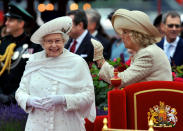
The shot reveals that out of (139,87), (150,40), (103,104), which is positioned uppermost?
(150,40)

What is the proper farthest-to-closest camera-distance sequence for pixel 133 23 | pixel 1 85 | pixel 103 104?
1. pixel 1 85
2. pixel 103 104
3. pixel 133 23

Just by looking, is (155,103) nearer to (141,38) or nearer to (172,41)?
(141,38)

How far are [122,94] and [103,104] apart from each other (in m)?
2.20

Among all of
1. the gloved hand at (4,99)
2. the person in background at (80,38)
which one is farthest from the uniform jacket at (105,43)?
the gloved hand at (4,99)

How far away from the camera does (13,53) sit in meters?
7.34

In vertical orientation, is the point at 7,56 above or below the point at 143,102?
above

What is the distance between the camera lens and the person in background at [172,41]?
7.65m

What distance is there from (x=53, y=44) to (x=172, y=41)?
10.7 ft

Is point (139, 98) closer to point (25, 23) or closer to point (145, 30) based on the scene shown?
point (145, 30)

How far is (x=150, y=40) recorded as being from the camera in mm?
4941

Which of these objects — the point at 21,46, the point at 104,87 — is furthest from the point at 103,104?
the point at 21,46

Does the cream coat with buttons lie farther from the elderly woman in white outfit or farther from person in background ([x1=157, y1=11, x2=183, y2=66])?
person in background ([x1=157, y1=11, x2=183, y2=66])

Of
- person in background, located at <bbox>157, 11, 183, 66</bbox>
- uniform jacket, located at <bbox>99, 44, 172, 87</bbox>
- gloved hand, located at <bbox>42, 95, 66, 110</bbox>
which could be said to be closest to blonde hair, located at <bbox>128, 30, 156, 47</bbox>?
uniform jacket, located at <bbox>99, 44, 172, 87</bbox>

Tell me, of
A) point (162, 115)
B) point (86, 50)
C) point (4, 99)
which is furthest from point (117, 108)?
point (4, 99)
